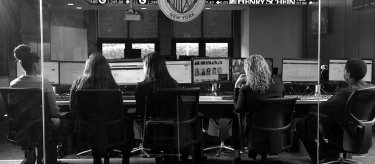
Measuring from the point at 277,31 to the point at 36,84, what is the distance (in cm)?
685

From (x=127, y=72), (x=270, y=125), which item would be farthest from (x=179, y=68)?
(x=270, y=125)

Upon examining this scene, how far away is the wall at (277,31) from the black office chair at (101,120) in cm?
627

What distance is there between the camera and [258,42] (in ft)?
32.3

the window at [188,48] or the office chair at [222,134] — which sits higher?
the window at [188,48]

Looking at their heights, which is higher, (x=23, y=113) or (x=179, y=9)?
(x=179, y=9)

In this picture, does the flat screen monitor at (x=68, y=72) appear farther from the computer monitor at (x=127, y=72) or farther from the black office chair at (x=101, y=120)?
the black office chair at (x=101, y=120)

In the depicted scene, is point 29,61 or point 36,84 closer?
point 36,84

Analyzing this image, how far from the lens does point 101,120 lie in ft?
12.4

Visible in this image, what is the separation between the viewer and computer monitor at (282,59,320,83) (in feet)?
18.4

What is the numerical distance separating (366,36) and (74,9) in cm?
553

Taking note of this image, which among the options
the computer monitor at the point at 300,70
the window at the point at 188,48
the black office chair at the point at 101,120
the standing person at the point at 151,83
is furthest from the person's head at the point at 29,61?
the window at the point at 188,48

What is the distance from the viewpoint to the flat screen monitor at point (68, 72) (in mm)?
5363

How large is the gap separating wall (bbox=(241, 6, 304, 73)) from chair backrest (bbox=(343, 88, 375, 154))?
5573 mm

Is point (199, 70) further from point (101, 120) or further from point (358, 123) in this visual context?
point (358, 123)
